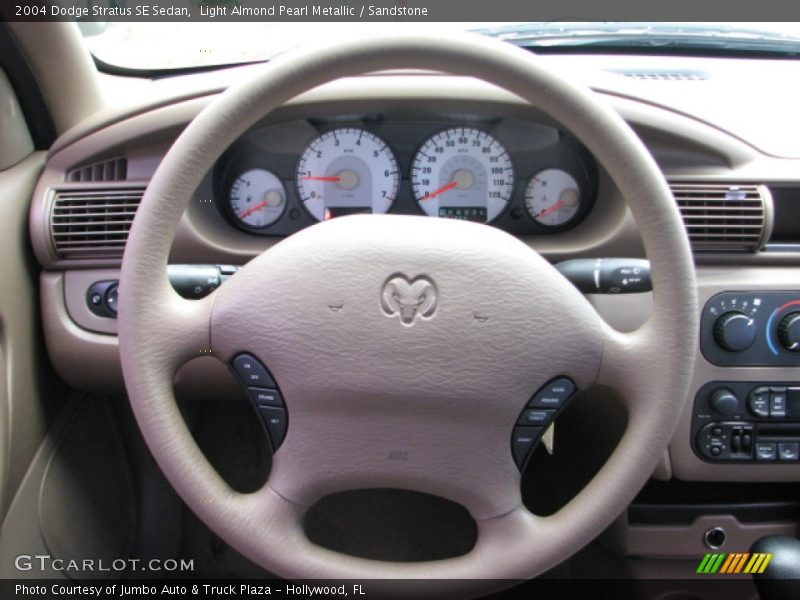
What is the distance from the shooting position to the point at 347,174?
1437mm

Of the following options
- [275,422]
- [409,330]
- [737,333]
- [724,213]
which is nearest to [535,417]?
[409,330]

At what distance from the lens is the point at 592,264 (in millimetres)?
1159

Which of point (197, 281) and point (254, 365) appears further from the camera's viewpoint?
point (197, 281)

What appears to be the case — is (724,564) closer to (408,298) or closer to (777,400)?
(777,400)

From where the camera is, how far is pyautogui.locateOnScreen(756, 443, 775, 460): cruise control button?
1.31m

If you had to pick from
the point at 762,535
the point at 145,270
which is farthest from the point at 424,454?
the point at 762,535

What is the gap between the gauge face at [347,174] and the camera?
1.42 metres

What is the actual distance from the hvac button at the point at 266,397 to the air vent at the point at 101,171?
687 millimetres

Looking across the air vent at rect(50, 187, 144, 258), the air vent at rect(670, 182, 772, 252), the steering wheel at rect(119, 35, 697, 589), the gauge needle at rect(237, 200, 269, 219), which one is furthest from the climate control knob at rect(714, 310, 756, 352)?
the air vent at rect(50, 187, 144, 258)

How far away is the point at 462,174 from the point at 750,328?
0.60m

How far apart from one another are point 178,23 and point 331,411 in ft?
3.50

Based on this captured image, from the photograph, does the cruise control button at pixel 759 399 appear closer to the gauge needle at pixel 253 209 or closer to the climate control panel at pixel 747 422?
the climate control panel at pixel 747 422

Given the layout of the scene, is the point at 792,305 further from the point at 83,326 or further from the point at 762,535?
the point at 83,326

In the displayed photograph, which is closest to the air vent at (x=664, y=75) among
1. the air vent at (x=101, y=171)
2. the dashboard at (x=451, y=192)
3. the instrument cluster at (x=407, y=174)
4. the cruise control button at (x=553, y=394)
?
the dashboard at (x=451, y=192)
